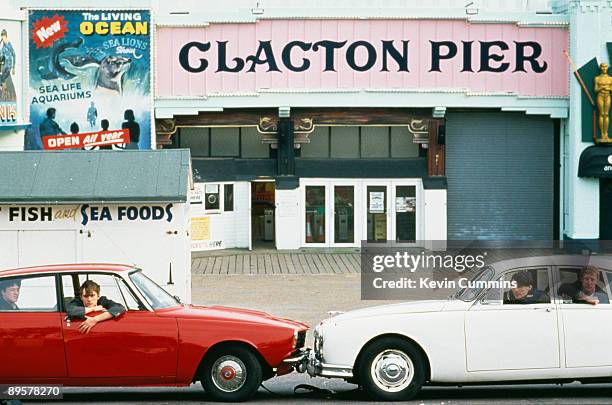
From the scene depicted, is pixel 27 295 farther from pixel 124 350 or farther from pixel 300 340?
pixel 300 340

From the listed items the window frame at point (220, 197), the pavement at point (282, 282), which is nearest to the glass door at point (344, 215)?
the pavement at point (282, 282)

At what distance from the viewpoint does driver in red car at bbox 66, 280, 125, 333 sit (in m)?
11.3

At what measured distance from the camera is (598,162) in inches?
1160

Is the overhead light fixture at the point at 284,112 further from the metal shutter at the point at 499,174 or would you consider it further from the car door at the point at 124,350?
the car door at the point at 124,350

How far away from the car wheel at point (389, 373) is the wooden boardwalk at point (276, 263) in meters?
15.1

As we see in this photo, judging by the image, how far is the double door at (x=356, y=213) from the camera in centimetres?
3109

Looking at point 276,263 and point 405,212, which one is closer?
point 276,263

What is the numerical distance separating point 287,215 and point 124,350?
766 inches

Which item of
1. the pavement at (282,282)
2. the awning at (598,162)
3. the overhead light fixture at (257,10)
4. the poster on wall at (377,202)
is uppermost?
the overhead light fixture at (257,10)

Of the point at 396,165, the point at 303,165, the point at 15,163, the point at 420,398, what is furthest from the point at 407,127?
the point at 420,398

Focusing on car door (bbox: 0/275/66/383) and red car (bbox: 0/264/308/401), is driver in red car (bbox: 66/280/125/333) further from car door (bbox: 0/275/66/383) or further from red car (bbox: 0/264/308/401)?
car door (bbox: 0/275/66/383)

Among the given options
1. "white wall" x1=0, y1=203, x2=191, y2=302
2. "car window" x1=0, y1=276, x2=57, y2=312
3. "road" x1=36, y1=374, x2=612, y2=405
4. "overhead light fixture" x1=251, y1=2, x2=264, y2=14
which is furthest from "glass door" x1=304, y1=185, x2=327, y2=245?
"car window" x1=0, y1=276, x2=57, y2=312

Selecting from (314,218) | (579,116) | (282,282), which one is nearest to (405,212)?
(314,218)

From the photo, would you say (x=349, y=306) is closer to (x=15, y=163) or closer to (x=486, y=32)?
(x=15, y=163)
